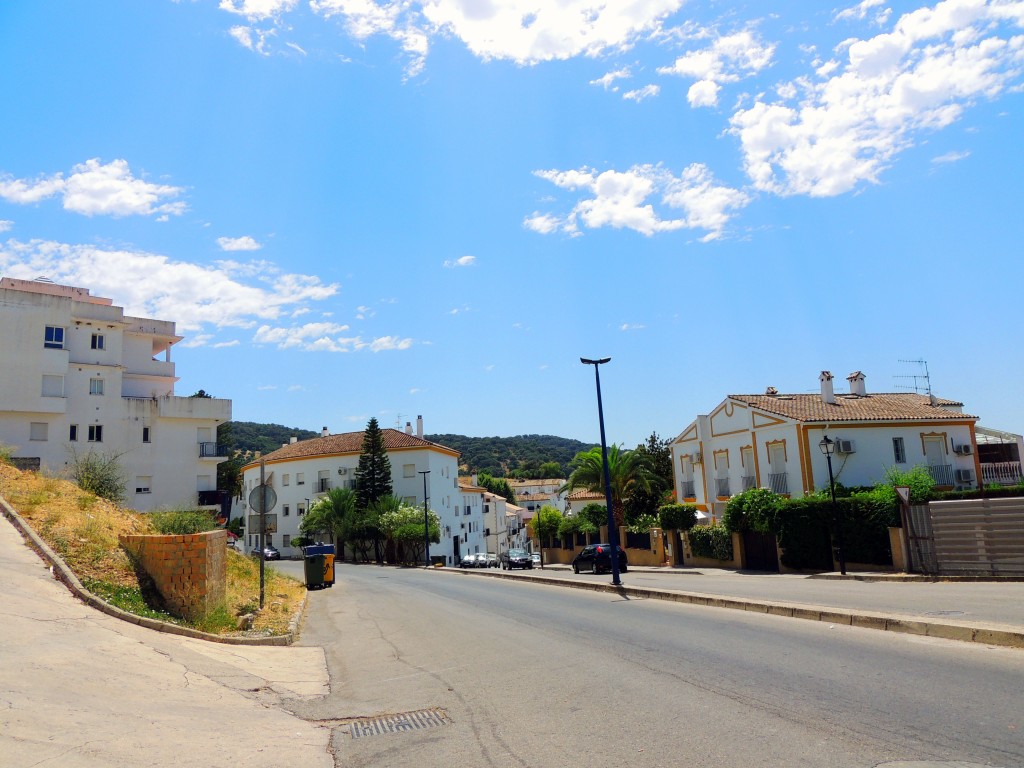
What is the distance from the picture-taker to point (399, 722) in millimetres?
7660

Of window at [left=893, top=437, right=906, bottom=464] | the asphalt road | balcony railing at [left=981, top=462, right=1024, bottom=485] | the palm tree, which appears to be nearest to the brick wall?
the asphalt road

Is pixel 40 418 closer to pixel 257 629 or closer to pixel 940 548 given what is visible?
pixel 257 629

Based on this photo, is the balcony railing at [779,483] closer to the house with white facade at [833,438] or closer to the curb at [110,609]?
the house with white facade at [833,438]

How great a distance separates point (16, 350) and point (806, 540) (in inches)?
1778

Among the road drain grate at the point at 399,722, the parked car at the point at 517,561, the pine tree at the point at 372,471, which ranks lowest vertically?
the parked car at the point at 517,561

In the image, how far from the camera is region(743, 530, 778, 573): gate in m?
33.9

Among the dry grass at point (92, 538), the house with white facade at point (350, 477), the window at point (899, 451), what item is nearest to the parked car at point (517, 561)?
the house with white facade at point (350, 477)

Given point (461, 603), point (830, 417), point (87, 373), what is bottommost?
point (461, 603)

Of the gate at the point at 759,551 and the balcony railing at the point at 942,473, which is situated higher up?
the balcony railing at the point at 942,473

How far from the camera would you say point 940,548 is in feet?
74.8

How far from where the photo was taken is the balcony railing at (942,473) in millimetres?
40250

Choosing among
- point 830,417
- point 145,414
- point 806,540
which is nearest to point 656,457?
point 830,417

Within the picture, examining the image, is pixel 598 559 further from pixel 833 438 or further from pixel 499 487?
pixel 499 487

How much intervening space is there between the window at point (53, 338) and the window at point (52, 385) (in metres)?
1.89
